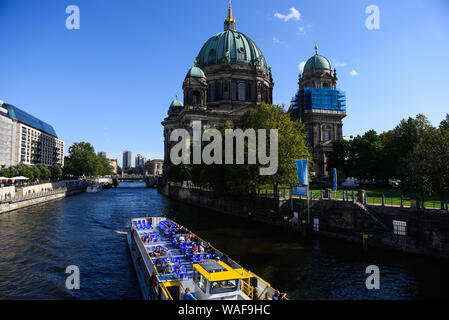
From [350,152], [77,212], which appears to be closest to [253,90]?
[350,152]

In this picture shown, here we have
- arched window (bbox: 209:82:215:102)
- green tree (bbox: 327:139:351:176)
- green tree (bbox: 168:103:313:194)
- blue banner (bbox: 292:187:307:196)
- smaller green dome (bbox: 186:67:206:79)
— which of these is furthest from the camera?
arched window (bbox: 209:82:215:102)

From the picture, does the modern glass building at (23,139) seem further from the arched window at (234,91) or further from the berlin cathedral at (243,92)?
the arched window at (234,91)

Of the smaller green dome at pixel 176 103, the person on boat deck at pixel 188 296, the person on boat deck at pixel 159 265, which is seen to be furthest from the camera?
the smaller green dome at pixel 176 103

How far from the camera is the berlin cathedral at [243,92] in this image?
316 ft

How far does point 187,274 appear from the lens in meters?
19.6

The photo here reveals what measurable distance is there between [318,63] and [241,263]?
8851 centimetres

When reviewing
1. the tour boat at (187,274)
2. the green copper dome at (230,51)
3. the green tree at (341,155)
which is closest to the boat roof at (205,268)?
the tour boat at (187,274)

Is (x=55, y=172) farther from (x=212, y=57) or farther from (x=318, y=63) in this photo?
(x=318, y=63)

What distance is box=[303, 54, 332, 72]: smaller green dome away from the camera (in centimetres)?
9956

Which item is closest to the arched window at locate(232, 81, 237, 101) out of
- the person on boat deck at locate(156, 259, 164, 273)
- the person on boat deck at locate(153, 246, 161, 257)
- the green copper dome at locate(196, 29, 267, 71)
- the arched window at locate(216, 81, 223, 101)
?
the arched window at locate(216, 81, 223, 101)

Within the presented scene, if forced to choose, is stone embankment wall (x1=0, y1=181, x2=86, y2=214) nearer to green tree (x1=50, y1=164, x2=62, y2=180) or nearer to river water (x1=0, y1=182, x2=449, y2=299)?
river water (x1=0, y1=182, x2=449, y2=299)

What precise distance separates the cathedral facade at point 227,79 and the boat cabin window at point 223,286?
8760cm

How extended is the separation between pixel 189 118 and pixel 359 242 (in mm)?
75154
